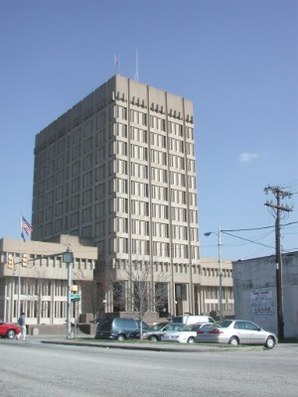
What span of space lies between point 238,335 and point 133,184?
75.7m

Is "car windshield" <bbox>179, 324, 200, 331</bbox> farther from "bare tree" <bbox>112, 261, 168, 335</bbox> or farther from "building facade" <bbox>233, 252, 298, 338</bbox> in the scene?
"bare tree" <bbox>112, 261, 168, 335</bbox>

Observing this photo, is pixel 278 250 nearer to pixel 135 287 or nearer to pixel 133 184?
pixel 135 287

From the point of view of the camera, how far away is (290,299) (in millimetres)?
39562

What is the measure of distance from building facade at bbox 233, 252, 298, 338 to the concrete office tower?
1988 inches

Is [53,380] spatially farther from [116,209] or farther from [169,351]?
[116,209]

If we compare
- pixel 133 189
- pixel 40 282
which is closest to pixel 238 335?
pixel 40 282

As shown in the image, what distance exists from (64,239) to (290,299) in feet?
199

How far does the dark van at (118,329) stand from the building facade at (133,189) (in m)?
→ 56.2

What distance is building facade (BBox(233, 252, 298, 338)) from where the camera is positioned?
3947 centimetres

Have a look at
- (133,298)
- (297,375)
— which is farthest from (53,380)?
(133,298)

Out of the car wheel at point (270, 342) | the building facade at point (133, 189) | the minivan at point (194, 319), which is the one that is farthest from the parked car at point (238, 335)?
the building facade at point (133, 189)

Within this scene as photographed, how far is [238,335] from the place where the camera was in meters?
27.3

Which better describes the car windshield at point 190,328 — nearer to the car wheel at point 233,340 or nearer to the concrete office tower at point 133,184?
the car wheel at point 233,340

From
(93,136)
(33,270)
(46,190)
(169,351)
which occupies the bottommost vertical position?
(169,351)
